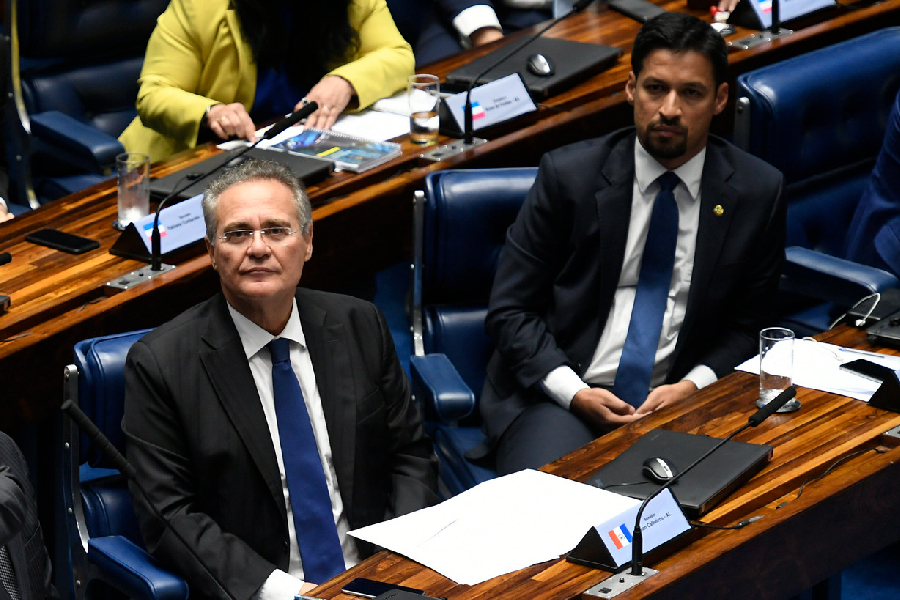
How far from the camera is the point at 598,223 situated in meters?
2.74

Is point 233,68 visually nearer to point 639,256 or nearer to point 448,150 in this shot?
point 448,150

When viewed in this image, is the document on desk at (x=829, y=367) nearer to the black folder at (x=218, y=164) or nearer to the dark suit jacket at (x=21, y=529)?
the black folder at (x=218, y=164)

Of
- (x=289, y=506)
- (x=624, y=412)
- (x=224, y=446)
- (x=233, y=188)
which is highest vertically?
(x=233, y=188)

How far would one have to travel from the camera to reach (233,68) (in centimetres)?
368

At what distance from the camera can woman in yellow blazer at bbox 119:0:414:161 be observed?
11.7 feet

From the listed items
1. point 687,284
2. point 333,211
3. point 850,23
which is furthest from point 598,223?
point 850,23

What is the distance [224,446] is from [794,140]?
5.58 ft

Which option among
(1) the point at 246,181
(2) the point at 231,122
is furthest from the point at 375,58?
(1) the point at 246,181

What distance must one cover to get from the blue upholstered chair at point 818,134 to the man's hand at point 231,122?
1170 millimetres

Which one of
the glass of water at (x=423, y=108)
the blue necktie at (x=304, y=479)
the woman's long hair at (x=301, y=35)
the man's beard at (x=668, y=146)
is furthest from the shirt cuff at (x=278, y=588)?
the woman's long hair at (x=301, y=35)

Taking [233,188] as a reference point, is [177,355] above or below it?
below

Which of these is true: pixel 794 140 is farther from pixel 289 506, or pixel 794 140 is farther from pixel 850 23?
pixel 289 506

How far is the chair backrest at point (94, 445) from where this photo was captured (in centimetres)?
228

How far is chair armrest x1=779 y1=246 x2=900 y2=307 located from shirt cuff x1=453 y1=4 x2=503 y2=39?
1.66 metres
